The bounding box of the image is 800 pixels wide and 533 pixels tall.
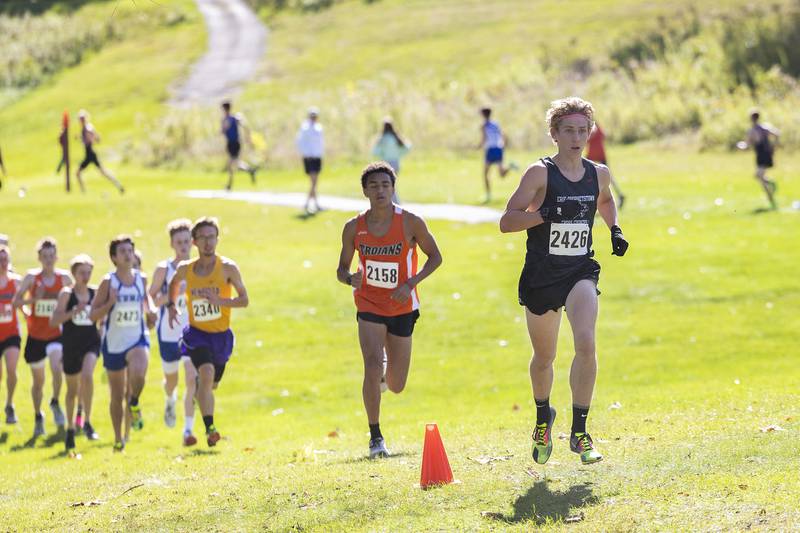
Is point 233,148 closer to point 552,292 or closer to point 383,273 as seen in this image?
point 383,273

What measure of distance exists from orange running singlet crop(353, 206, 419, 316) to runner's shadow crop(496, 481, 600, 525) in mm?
2253

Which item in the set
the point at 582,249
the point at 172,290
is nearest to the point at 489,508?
the point at 582,249

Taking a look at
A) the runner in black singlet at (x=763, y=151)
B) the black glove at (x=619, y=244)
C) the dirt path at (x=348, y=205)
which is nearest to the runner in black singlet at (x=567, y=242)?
the black glove at (x=619, y=244)

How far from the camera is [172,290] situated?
12367 mm

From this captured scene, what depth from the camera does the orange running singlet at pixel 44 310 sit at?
47.1ft

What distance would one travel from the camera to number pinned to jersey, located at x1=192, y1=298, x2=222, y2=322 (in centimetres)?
1160

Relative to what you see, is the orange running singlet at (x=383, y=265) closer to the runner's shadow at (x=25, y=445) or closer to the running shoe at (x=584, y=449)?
the running shoe at (x=584, y=449)

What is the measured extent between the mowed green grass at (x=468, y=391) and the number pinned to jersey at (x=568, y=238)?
1.55 metres

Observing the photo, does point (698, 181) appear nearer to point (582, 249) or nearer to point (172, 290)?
point (172, 290)

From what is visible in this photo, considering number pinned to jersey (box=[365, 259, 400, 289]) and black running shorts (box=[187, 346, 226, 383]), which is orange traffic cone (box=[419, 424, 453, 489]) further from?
black running shorts (box=[187, 346, 226, 383])

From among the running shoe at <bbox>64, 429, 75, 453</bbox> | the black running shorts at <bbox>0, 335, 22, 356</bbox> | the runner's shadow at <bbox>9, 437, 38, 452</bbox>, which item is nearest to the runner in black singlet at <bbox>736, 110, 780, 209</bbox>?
the black running shorts at <bbox>0, 335, 22, 356</bbox>

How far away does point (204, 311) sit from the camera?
1163 centimetres

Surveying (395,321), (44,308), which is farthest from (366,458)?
(44,308)

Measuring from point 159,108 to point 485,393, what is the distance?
167 feet
